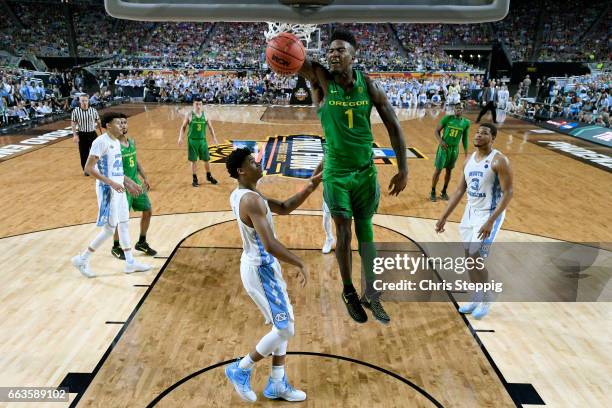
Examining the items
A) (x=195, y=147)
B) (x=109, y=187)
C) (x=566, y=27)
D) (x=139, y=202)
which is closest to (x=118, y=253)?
(x=139, y=202)

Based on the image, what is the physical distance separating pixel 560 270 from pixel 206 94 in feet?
72.5

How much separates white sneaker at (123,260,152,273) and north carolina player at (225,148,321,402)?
260 cm

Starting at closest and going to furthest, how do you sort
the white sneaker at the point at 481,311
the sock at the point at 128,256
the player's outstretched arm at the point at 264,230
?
Result: the player's outstretched arm at the point at 264,230
the white sneaker at the point at 481,311
the sock at the point at 128,256

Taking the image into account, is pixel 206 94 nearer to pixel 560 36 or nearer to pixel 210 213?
pixel 210 213

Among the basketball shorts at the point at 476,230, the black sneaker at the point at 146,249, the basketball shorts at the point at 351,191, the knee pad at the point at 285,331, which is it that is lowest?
the black sneaker at the point at 146,249

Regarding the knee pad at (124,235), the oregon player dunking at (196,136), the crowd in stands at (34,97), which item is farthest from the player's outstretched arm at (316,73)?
the crowd in stands at (34,97)

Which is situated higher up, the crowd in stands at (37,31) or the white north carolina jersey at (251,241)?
the crowd in stands at (37,31)

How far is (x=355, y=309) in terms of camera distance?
3586 millimetres

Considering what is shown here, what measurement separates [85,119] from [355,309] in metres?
8.01

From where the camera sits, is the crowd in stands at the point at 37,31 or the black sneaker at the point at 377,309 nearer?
the black sneaker at the point at 377,309

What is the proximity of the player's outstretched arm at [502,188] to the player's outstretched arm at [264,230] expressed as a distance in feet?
6.97

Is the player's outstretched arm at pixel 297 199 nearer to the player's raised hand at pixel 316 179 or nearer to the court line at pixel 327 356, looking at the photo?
the player's raised hand at pixel 316 179

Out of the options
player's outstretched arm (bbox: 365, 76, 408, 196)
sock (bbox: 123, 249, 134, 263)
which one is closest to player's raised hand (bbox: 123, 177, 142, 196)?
sock (bbox: 123, 249, 134, 263)

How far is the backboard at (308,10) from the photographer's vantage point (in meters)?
3.57
